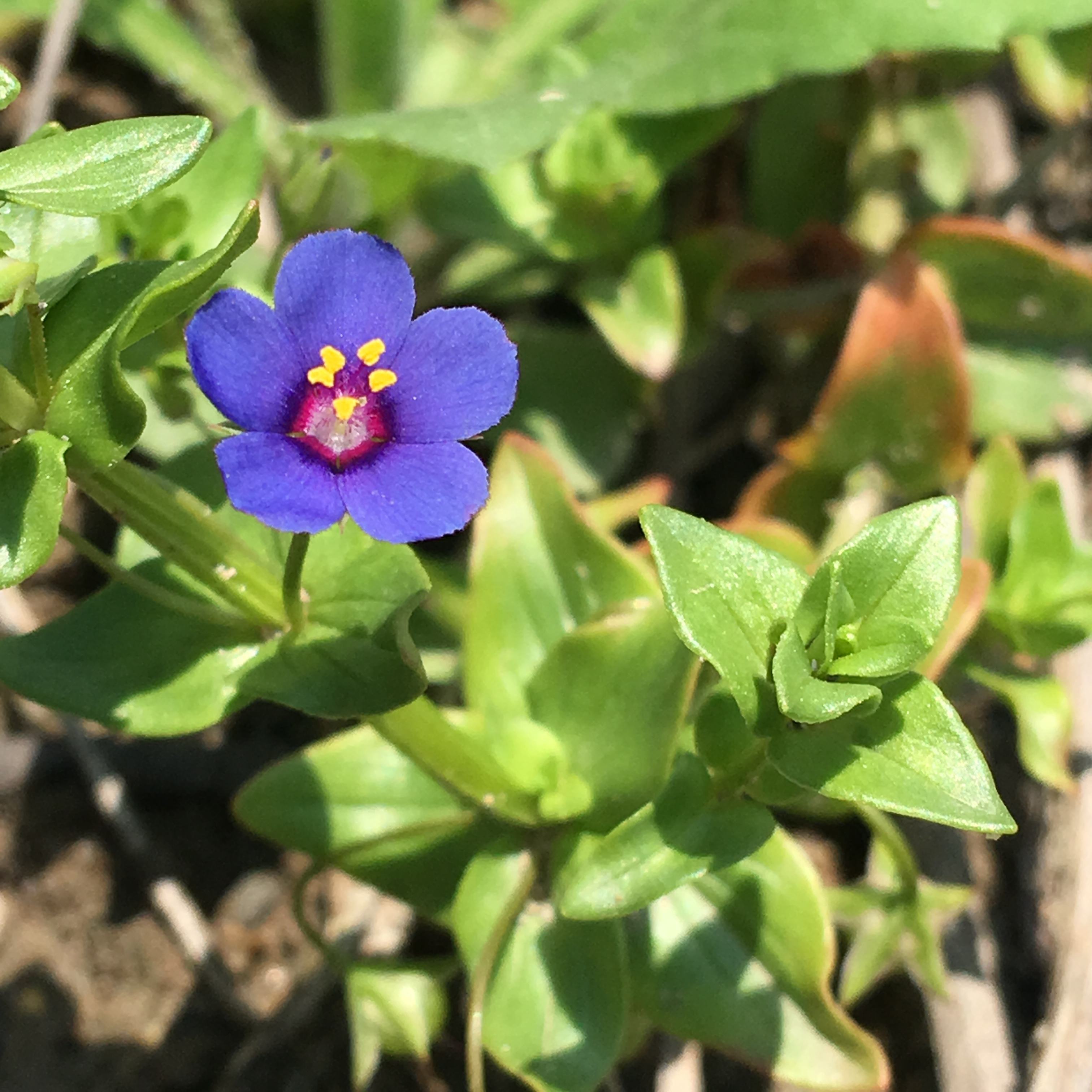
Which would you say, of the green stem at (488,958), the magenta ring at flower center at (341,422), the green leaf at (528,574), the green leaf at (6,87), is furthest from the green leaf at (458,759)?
the green leaf at (6,87)

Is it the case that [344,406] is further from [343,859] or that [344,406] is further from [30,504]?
[343,859]

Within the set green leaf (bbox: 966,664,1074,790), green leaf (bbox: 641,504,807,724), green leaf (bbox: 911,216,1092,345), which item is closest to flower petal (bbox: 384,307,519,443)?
green leaf (bbox: 641,504,807,724)

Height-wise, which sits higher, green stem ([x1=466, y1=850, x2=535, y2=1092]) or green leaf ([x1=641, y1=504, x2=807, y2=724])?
green leaf ([x1=641, y1=504, x2=807, y2=724])

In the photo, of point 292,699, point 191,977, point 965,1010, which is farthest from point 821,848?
point 292,699

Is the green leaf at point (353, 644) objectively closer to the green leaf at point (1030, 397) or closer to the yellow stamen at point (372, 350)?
the yellow stamen at point (372, 350)

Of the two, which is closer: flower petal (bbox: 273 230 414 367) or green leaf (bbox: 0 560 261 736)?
flower petal (bbox: 273 230 414 367)

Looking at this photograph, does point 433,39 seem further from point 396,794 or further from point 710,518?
point 396,794

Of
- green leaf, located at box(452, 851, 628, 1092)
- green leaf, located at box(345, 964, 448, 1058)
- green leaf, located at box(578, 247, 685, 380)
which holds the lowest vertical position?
green leaf, located at box(345, 964, 448, 1058)

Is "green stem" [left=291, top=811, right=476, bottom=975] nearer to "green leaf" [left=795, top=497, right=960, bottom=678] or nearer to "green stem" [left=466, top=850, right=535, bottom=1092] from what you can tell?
"green stem" [left=466, top=850, right=535, bottom=1092]
